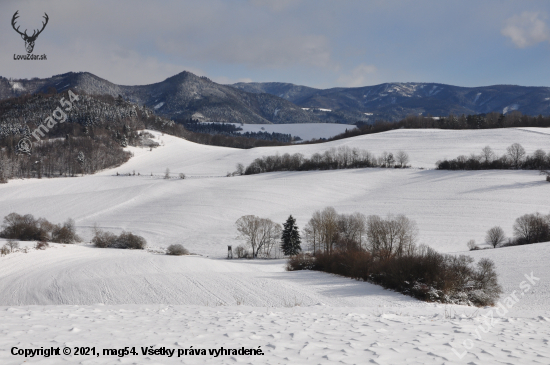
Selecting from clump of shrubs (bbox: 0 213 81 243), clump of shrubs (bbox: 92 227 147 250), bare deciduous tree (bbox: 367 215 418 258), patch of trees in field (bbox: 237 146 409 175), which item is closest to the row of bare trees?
bare deciduous tree (bbox: 367 215 418 258)

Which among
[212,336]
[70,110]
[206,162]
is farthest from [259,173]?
[70,110]

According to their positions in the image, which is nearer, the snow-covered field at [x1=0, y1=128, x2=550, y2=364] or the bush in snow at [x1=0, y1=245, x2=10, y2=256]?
the snow-covered field at [x1=0, y1=128, x2=550, y2=364]

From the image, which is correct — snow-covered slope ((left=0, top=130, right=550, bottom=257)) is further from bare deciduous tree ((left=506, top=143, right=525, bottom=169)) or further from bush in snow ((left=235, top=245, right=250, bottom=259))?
bare deciduous tree ((left=506, top=143, right=525, bottom=169))

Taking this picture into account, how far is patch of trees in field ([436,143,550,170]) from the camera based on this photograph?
81.2 metres

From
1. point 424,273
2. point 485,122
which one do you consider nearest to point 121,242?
point 424,273

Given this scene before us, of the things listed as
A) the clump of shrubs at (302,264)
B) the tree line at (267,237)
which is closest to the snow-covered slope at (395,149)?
the tree line at (267,237)

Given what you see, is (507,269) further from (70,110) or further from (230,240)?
(70,110)

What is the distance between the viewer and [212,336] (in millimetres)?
8539

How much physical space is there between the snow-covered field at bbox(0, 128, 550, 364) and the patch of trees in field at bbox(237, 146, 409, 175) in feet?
22.3

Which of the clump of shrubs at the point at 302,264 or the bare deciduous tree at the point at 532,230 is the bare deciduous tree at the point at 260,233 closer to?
the clump of shrubs at the point at 302,264

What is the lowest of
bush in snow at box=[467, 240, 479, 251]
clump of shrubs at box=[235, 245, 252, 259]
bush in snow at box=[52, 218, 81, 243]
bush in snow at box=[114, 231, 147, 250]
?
clump of shrubs at box=[235, 245, 252, 259]

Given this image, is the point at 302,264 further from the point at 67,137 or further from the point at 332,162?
the point at 67,137

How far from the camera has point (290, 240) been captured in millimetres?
47938

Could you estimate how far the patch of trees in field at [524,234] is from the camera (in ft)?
142
